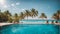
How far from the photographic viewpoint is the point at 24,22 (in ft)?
10.7

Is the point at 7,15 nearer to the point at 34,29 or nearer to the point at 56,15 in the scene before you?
the point at 34,29

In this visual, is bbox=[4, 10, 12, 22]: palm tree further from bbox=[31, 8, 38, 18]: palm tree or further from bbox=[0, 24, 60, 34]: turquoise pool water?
bbox=[31, 8, 38, 18]: palm tree

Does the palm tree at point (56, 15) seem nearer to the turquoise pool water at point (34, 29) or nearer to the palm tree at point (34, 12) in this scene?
the turquoise pool water at point (34, 29)

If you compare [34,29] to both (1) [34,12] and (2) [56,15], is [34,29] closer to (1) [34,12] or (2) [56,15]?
(1) [34,12]

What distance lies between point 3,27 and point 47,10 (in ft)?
3.76

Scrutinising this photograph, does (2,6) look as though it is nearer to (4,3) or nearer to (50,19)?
(4,3)

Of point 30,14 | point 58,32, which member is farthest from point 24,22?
point 58,32

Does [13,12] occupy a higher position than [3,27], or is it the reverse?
[13,12]

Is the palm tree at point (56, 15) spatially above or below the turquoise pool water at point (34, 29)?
above

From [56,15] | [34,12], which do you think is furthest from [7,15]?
[56,15]

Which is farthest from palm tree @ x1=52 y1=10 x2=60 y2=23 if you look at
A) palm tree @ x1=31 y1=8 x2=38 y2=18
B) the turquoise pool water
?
palm tree @ x1=31 y1=8 x2=38 y2=18

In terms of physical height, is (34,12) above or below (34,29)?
above

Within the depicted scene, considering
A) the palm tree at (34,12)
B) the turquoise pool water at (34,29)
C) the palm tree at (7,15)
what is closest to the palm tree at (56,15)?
the turquoise pool water at (34,29)

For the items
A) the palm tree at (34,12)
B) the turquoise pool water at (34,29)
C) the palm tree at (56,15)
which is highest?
the palm tree at (34,12)
